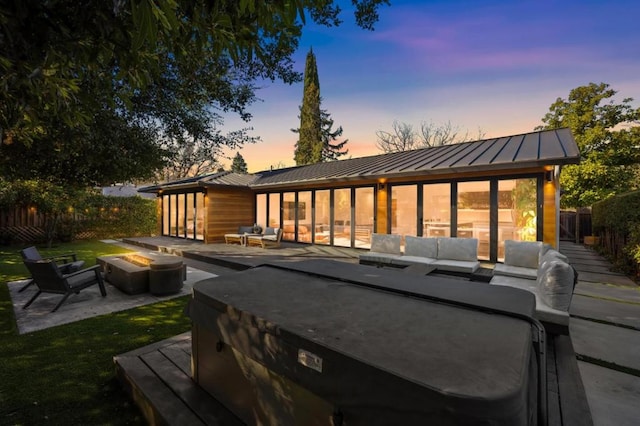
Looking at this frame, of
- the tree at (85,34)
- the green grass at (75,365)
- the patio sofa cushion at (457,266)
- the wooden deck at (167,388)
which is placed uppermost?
the tree at (85,34)

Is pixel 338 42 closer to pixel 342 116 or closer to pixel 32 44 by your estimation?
pixel 32 44

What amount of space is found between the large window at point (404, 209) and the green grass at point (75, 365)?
6.70 m

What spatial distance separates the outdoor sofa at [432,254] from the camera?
19.6 feet

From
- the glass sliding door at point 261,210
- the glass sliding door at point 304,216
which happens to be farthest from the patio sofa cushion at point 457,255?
the glass sliding door at point 261,210

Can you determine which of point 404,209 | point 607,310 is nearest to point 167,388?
point 607,310

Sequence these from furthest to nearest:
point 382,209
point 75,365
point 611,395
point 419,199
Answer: point 382,209, point 419,199, point 75,365, point 611,395

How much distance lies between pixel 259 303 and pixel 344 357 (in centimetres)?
85

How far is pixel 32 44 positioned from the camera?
169 cm

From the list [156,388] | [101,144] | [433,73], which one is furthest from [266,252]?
[433,73]

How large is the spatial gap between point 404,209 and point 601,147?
13.2 m

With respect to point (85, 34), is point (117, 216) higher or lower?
lower

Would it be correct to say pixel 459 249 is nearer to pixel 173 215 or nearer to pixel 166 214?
pixel 173 215

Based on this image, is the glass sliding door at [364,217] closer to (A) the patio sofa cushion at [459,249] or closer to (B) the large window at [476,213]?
(B) the large window at [476,213]

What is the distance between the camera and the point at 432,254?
6613 mm
